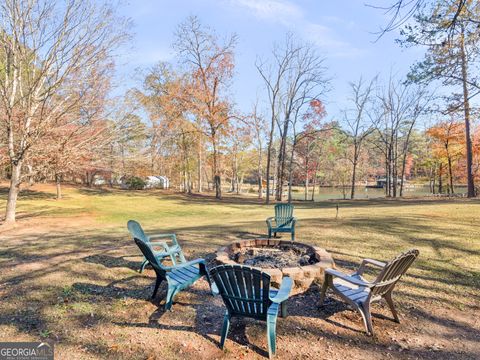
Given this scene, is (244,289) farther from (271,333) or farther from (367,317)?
(367,317)

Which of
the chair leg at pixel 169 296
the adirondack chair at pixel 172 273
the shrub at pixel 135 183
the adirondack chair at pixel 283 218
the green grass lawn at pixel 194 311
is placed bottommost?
the green grass lawn at pixel 194 311

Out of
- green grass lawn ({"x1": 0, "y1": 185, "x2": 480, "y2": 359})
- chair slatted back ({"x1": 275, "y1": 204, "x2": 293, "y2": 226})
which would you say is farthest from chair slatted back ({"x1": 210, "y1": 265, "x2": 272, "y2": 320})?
chair slatted back ({"x1": 275, "y1": 204, "x2": 293, "y2": 226})

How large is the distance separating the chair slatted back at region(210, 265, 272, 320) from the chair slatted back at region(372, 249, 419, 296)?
3.78ft

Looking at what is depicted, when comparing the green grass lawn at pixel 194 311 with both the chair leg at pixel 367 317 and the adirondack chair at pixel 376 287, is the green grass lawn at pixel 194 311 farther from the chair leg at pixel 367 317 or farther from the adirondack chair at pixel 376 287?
the adirondack chair at pixel 376 287

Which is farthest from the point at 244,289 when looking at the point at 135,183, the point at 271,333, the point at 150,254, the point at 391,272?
the point at 135,183

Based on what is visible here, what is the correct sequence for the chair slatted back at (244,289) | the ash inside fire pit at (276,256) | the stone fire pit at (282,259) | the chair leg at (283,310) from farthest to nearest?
the ash inside fire pit at (276,256), the stone fire pit at (282,259), the chair leg at (283,310), the chair slatted back at (244,289)

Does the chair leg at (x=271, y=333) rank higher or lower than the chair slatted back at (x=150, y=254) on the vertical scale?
lower

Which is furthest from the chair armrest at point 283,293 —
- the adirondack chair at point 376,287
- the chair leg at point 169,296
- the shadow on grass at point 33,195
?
the shadow on grass at point 33,195

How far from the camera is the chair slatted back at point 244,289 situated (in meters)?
2.43

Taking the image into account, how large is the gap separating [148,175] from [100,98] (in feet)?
68.6

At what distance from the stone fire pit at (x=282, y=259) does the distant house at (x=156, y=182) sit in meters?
26.2

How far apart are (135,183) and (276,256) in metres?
26.0

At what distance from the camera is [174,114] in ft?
75.3

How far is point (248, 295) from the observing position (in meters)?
2.53
